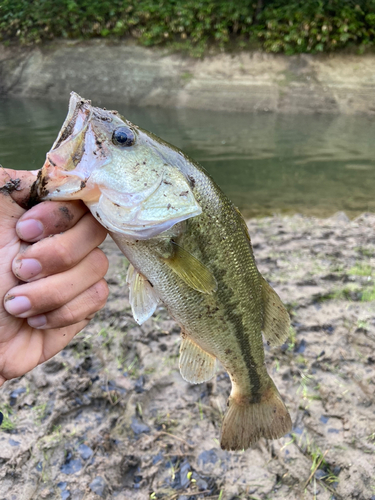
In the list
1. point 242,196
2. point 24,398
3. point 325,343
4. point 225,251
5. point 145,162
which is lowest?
point 242,196

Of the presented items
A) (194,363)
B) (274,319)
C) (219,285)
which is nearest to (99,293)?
(219,285)

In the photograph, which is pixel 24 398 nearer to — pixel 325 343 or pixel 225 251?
pixel 225 251

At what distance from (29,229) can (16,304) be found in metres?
0.31

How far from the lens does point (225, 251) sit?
174 centimetres

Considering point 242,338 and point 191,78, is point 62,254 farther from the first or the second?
point 191,78

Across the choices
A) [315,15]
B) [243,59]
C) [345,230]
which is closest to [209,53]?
[243,59]

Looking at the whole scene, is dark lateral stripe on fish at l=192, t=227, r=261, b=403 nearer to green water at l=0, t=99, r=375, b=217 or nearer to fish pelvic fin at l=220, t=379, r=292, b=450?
Answer: fish pelvic fin at l=220, t=379, r=292, b=450

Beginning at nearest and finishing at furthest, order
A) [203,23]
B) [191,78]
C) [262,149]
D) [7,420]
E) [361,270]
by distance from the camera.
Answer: [7,420] → [361,270] → [262,149] → [191,78] → [203,23]

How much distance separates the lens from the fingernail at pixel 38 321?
61.8 inches

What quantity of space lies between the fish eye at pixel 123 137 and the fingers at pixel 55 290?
20.0 inches

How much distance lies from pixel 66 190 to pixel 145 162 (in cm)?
35

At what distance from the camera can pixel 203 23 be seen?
16594 mm

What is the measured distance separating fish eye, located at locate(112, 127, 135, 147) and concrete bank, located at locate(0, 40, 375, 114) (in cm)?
1409

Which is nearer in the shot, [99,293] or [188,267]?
[188,267]
